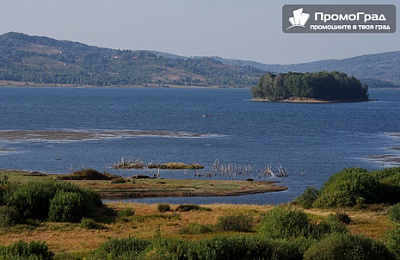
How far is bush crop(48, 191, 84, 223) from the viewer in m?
44.3

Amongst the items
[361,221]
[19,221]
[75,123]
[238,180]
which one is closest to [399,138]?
[238,180]

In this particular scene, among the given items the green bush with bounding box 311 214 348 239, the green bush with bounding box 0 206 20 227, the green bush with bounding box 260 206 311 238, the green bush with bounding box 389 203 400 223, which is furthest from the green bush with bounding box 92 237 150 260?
the green bush with bounding box 389 203 400 223

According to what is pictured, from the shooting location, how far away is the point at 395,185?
57.8 m

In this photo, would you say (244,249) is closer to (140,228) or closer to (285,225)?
(285,225)

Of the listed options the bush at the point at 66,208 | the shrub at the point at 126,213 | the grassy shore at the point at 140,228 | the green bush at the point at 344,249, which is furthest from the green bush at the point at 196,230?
the green bush at the point at 344,249

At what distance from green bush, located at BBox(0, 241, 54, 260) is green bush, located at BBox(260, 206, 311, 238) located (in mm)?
10719

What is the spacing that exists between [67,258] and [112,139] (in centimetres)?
9263

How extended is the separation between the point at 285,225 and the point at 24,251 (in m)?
12.8

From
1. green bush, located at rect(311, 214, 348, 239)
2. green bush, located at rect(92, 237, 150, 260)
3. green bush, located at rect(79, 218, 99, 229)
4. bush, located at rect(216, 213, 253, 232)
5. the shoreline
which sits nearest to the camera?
green bush, located at rect(92, 237, 150, 260)

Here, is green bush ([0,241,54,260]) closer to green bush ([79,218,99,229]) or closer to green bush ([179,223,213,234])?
green bush ([179,223,213,234])

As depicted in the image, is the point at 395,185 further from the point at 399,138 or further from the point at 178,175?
the point at 399,138

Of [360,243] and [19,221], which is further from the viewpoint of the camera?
[19,221]

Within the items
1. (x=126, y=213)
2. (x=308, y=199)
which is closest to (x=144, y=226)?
(x=126, y=213)

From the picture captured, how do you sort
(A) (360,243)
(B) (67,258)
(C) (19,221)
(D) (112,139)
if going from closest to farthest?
(A) (360,243) → (B) (67,258) → (C) (19,221) → (D) (112,139)
